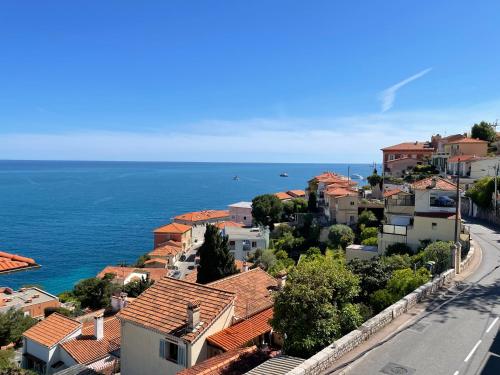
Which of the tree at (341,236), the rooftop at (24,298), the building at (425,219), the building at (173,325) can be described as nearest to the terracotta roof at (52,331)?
the building at (173,325)

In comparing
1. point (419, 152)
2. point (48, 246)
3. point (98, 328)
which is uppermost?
point (419, 152)

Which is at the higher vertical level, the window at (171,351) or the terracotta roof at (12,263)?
the terracotta roof at (12,263)

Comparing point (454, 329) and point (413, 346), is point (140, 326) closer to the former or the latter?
point (413, 346)

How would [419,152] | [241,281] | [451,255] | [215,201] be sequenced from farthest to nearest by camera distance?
[215,201] → [419,152] → [451,255] → [241,281]

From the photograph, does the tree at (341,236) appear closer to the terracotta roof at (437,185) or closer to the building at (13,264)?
the terracotta roof at (437,185)

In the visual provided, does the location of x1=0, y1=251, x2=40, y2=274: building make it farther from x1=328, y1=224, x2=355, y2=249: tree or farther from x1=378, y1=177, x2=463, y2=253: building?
x1=328, y1=224, x2=355, y2=249: tree

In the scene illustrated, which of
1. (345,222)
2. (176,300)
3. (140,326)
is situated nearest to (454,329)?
(176,300)
